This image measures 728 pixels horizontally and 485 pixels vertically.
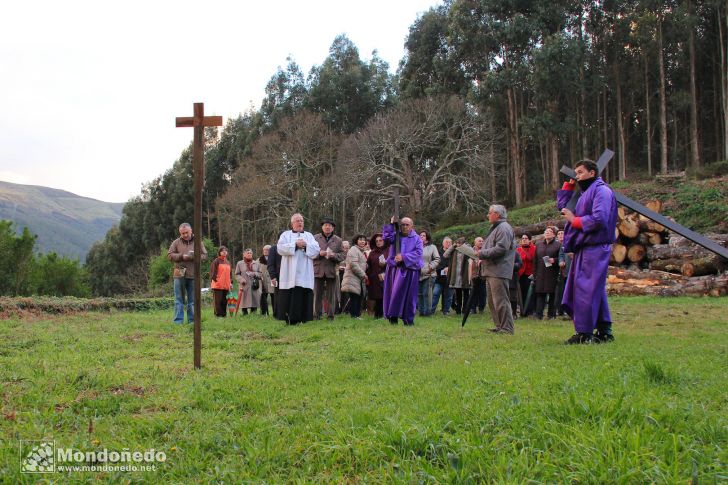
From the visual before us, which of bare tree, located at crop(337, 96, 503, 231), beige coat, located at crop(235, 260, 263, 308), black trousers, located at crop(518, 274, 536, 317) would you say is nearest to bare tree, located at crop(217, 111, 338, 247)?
bare tree, located at crop(337, 96, 503, 231)

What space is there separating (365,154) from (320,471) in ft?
104

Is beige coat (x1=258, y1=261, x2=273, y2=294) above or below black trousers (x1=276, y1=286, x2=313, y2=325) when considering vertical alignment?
above

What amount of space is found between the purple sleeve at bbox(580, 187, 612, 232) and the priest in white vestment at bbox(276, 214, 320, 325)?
5.31m

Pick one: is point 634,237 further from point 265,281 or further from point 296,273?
point 296,273

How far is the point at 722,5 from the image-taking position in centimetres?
2880

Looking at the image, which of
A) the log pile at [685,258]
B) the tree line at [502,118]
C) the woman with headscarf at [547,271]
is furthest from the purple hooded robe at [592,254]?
the tree line at [502,118]

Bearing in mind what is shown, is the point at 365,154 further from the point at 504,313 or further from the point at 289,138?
the point at 504,313

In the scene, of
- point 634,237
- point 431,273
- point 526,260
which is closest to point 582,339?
point 526,260

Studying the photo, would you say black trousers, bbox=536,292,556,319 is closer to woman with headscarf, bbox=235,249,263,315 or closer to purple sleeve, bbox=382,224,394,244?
purple sleeve, bbox=382,224,394,244

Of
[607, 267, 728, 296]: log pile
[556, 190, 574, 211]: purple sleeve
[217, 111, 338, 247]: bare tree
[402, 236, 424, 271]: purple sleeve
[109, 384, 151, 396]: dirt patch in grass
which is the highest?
[217, 111, 338, 247]: bare tree

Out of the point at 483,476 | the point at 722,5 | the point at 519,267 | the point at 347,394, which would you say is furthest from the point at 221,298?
the point at 722,5

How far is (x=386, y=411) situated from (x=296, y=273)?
6.83m

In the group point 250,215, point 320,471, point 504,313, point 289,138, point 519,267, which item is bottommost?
point 320,471

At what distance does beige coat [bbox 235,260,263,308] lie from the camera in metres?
14.2
